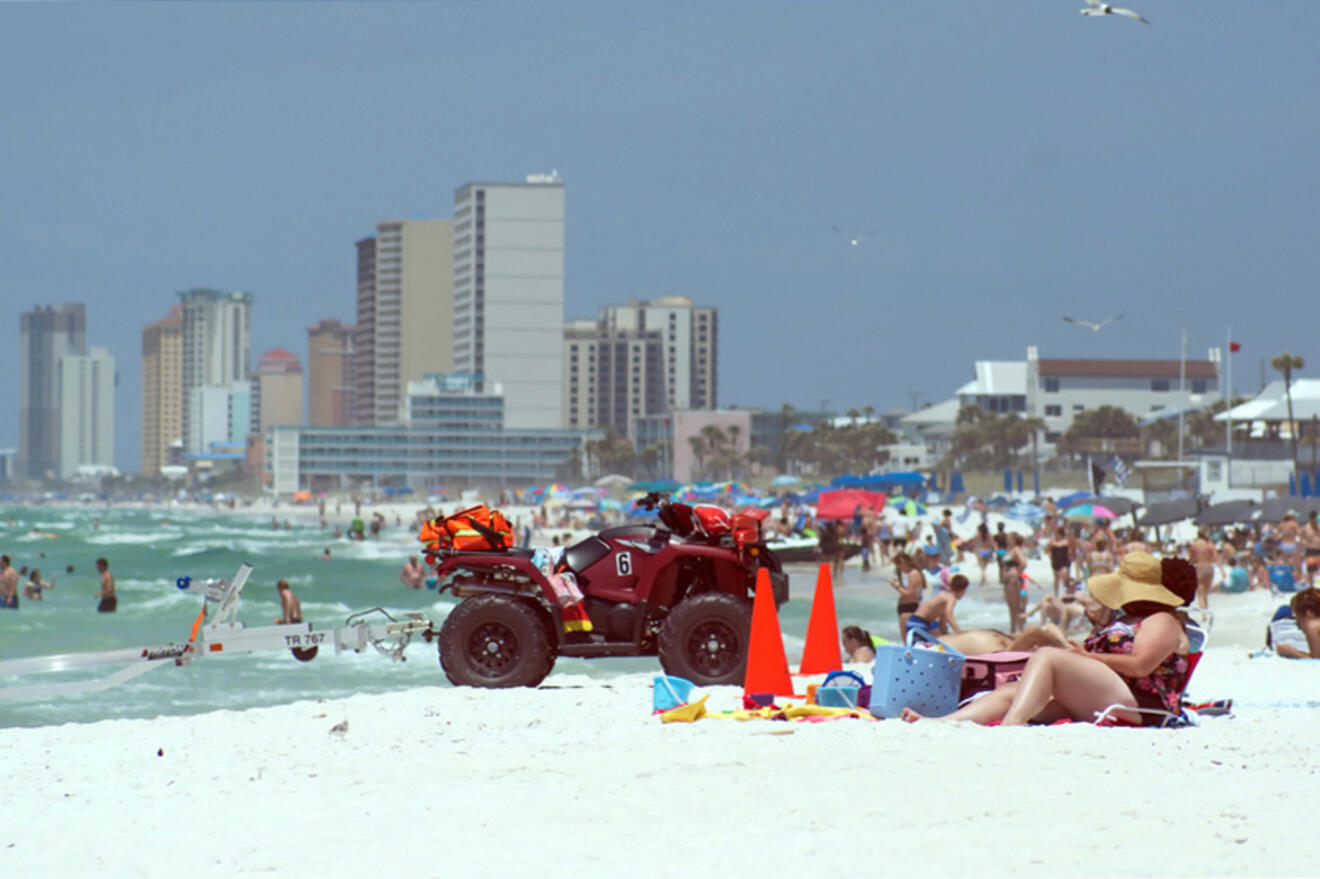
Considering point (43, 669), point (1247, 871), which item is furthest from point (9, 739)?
point (1247, 871)

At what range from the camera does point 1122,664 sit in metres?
7.32

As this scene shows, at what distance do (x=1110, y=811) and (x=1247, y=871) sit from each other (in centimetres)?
83

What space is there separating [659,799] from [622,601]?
412 cm

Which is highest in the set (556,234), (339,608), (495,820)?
(556,234)

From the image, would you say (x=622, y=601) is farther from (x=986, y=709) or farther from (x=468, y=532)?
(x=986, y=709)

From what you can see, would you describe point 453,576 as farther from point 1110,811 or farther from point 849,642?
point 1110,811

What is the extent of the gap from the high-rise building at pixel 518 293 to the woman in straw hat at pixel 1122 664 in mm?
183428

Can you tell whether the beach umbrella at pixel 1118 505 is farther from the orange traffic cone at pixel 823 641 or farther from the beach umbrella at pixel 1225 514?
the orange traffic cone at pixel 823 641

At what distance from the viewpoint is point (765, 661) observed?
9047 millimetres

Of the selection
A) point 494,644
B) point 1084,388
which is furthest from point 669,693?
point 1084,388

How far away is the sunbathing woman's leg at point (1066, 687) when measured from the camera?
730cm

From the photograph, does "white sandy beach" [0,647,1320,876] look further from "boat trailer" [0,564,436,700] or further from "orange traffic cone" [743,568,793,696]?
"boat trailer" [0,564,436,700]

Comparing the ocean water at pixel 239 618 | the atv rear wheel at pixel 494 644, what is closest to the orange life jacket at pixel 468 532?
the atv rear wheel at pixel 494 644

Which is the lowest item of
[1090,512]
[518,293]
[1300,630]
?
[1300,630]
